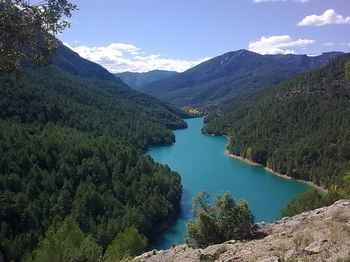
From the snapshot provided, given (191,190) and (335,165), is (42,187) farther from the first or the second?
(335,165)

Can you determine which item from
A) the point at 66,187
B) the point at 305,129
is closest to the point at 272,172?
the point at 305,129

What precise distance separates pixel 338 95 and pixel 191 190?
75646mm

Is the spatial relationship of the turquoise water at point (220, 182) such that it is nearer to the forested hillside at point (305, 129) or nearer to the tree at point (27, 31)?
the forested hillside at point (305, 129)

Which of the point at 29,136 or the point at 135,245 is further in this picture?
the point at 29,136

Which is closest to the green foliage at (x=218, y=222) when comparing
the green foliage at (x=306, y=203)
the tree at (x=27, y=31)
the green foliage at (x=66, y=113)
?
the tree at (x=27, y=31)

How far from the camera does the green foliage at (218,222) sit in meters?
31.1

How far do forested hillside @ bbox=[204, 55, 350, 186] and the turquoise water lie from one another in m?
5.47

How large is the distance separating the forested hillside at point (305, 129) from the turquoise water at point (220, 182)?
5.47m

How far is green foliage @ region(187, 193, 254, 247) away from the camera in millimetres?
31125

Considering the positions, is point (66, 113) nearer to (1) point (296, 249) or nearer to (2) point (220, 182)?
(2) point (220, 182)

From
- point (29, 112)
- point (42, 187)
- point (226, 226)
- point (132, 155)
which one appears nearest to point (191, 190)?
point (132, 155)

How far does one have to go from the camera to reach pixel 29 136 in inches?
4395

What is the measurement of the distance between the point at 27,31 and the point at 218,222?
24.2m

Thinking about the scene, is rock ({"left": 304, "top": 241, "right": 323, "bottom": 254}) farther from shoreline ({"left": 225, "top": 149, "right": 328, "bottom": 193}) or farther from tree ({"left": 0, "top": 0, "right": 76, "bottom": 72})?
shoreline ({"left": 225, "top": 149, "right": 328, "bottom": 193})
